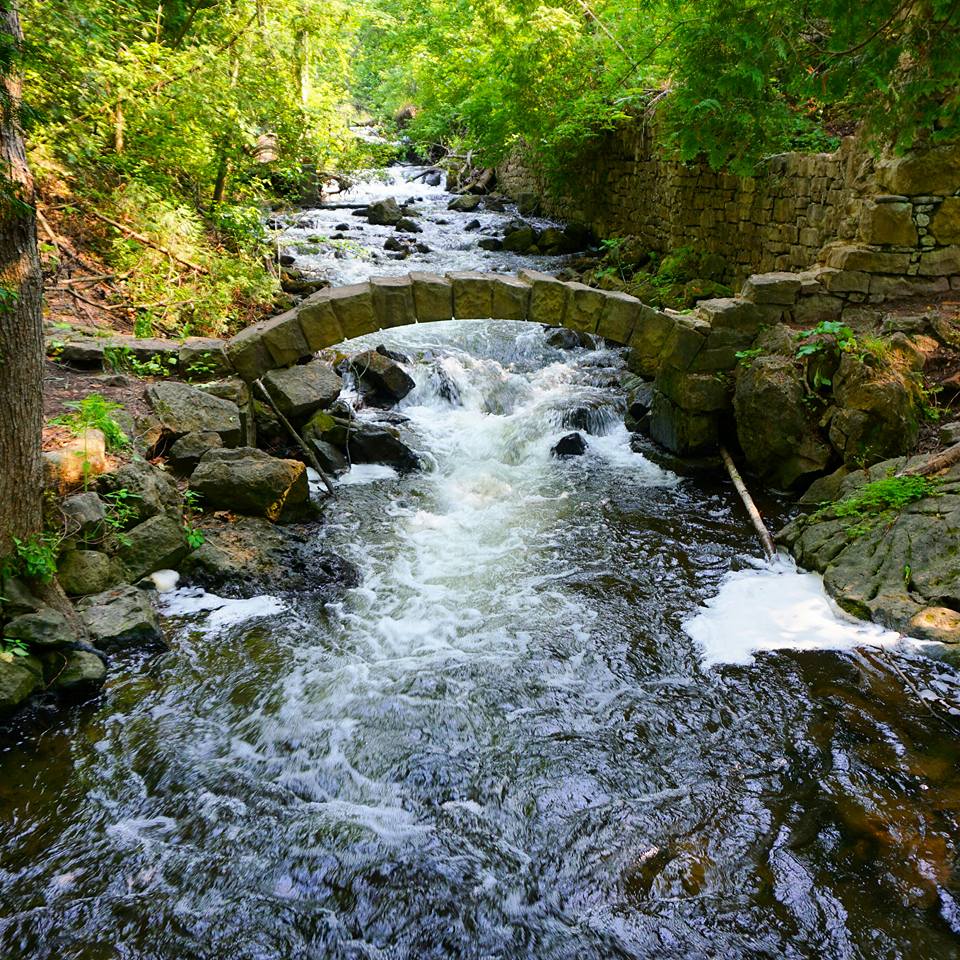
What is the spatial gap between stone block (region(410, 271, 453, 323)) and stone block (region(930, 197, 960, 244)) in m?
4.89

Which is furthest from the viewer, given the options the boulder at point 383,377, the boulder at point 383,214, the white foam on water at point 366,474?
the boulder at point 383,214

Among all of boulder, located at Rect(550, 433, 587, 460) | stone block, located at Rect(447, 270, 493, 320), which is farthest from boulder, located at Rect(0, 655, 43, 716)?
boulder, located at Rect(550, 433, 587, 460)

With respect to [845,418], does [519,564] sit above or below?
below

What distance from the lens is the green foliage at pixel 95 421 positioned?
18.4ft

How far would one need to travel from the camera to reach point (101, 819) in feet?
12.2

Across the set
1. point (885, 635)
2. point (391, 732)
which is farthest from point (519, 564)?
point (885, 635)

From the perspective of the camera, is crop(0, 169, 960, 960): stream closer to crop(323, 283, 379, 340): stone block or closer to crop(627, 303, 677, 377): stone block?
crop(627, 303, 677, 377): stone block

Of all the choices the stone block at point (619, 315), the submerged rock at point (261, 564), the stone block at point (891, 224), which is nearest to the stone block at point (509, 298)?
the stone block at point (619, 315)

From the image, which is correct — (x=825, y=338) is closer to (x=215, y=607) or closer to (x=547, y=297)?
(x=547, y=297)

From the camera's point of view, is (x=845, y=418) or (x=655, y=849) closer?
(x=655, y=849)

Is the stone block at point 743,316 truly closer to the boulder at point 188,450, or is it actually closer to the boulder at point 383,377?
the boulder at point 383,377

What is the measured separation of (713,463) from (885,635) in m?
3.45

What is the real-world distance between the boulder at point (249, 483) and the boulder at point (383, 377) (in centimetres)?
334

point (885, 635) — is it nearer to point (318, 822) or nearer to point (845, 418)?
point (845, 418)
